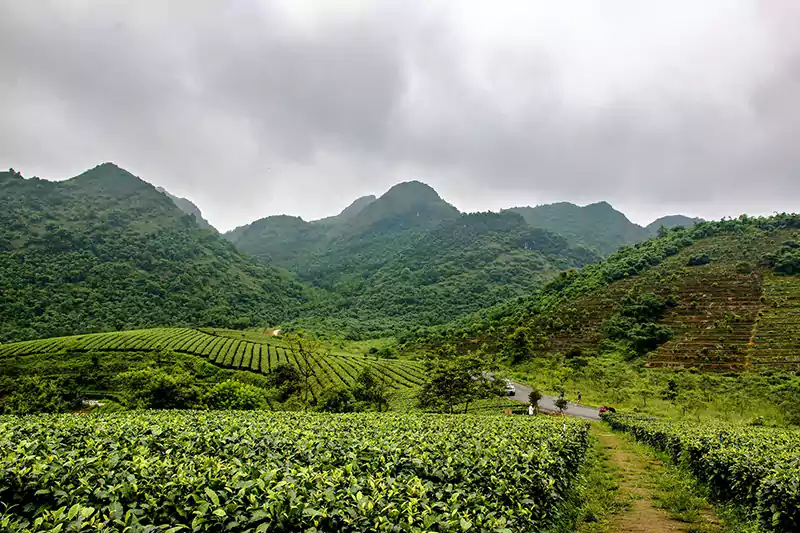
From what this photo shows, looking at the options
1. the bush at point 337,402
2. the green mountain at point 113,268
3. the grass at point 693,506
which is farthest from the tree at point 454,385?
the green mountain at point 113,268

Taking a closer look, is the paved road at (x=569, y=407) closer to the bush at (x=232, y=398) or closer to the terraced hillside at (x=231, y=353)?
the terraced hillside at (x=231, y=353)

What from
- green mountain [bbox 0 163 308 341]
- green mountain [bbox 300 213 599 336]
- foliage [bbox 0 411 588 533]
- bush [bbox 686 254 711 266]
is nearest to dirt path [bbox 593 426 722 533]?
foliage [bbox 0 411 588 533]

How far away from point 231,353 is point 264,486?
65950mm

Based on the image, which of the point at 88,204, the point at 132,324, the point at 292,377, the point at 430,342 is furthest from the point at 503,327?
the point at 88,204

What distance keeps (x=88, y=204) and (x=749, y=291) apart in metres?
227

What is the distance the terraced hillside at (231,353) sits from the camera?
2178 inches

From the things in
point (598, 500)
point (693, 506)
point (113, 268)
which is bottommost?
point (598, 500)

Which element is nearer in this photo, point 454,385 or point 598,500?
point 598,500

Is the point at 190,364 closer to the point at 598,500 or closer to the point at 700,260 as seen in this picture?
the point at 598,500

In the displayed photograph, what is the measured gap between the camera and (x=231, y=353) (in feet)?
205

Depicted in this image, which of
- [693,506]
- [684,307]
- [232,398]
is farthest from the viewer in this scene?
[684,307]

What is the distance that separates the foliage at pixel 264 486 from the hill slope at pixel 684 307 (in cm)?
5563

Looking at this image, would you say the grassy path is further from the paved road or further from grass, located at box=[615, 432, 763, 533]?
the paved road

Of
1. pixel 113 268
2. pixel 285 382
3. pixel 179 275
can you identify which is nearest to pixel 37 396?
pixel 285 382
